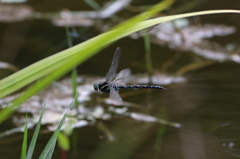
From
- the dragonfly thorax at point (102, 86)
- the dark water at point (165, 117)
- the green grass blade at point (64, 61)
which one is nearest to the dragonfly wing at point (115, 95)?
the dragonfly thorax at point (102, 86)

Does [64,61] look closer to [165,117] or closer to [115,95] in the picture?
[115,95]

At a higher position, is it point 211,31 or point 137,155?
point 211,31

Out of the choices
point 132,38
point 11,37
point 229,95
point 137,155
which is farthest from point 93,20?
point 137,155

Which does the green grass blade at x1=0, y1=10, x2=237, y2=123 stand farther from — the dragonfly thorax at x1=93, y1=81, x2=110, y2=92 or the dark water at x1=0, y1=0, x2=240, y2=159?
the dark water at x1=0, y1=0, x2=240, y2=159

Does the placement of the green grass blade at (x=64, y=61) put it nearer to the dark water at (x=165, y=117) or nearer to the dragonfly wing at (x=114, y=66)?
the dragonfly wing at (x=114, y=66)

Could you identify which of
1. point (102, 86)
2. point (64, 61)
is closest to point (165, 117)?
point (102, 86)

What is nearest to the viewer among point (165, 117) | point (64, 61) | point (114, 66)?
point (64, 61)

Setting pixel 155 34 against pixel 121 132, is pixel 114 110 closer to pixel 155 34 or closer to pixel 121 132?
pixel 121 132

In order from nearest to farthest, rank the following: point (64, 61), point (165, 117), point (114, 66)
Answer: point (64, 61), point (114, 66), point (165, 117)

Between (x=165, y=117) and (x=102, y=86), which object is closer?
(x=102, y=86)
